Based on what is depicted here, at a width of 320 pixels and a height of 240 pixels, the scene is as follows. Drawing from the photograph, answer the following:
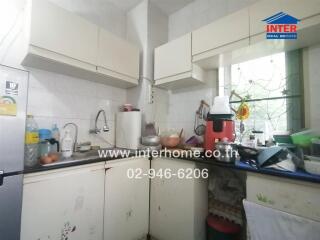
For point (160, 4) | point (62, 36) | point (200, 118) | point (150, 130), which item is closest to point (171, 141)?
point (150, 130)

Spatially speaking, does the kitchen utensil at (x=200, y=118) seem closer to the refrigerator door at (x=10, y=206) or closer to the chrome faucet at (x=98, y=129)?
the chrome faucet at (x=98, y=129)

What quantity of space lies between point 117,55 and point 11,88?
0.99 meters

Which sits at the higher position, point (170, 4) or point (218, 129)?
point (170, 4)

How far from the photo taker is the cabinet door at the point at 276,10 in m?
1.04

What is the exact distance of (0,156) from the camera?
826 millimetres

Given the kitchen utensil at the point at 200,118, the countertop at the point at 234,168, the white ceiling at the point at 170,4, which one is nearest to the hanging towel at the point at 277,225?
the countertop at the point at 234,168

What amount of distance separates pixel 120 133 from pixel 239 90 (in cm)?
132

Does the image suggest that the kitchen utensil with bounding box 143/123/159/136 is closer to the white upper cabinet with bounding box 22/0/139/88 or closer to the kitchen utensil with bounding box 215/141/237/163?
the white upper cabinet with bounding box 22/0/139/88

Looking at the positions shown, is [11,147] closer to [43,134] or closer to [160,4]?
[43,134]

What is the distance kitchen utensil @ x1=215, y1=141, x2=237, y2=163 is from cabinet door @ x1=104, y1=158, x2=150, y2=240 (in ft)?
2.29

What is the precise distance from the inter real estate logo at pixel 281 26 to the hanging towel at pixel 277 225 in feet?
3.77

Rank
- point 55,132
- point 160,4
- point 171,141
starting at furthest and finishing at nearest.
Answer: point 160,4 → point 171,141 → point 55,132

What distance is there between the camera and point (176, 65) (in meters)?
1.70

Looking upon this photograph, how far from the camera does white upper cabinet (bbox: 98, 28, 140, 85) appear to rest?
5.06 feet
